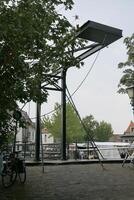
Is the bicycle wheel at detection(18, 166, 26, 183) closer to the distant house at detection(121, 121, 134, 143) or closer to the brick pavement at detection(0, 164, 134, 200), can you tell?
the brick pavement at detection(0, 164, 134, 200)

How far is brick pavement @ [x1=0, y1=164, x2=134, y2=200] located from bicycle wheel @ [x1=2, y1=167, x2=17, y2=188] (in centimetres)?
18

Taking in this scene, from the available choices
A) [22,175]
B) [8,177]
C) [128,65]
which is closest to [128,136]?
[128,65]

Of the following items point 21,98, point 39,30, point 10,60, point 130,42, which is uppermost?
point 130,42

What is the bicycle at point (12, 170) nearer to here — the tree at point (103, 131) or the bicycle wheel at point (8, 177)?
the bicycle wheel at point (8, 177)

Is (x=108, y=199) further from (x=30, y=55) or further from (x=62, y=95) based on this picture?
(x=62, y=95)

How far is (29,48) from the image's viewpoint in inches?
441

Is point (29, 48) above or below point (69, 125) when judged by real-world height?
below

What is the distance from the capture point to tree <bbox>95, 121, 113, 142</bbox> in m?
111

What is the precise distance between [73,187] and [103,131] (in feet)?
325

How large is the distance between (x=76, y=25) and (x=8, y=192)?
5069 mm

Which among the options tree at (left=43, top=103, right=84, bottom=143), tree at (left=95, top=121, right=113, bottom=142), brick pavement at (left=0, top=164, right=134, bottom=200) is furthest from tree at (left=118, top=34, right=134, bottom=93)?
tree at (left=95, top=121, right=113, bottom=142)

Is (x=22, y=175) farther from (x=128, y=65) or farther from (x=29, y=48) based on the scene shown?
(x=128, y=65)

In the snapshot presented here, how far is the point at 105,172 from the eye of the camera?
1748 centimetres

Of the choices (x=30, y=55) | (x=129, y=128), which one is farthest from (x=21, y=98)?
(x=129, y=128)
